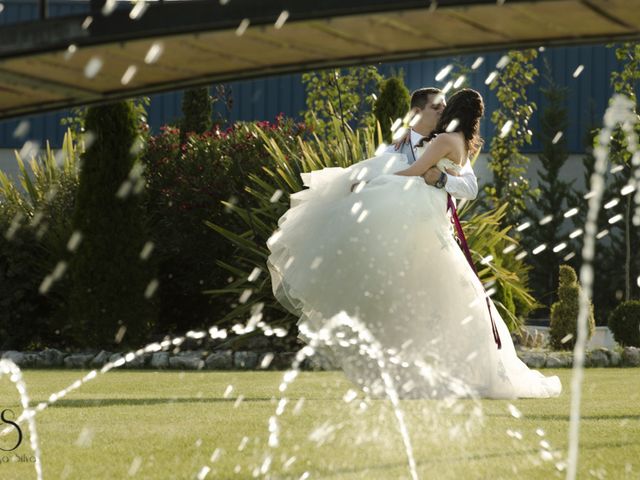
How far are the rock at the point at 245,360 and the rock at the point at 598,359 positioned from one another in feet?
13.4

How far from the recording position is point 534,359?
13.3 m

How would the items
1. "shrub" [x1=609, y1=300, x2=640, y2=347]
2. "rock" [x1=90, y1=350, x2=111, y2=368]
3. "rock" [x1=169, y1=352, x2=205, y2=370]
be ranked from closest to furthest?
"rock" [x1=169, y1=352, x2=205, y2=370] → "rock" [x1=90, y1=350, x2=111, y2=368] → "shrub" [x1=609, y1=300, x2=640, y2=347]

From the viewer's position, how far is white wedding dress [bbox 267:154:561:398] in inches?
Result: 294

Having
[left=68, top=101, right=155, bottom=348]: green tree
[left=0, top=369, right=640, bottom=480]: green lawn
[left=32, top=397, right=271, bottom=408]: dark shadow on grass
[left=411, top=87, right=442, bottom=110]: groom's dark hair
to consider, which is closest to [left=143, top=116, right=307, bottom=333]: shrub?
[left=68, top=101, right=155, bottom=348]: green tree

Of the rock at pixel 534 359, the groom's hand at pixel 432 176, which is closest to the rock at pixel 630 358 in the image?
the rock at pixel 534 359

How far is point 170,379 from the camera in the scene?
35.4 ft

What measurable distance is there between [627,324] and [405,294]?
8.98m

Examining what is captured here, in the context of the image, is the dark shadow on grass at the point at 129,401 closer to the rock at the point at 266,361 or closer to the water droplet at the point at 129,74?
the rock at the point at 266,361

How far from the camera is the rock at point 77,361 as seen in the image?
13.1m

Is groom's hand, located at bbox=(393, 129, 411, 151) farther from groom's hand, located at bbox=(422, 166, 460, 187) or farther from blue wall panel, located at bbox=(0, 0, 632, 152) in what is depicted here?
blue wall panel, located at bbox=(0, 0, 632, 152)

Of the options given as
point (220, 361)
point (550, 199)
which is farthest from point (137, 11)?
point (550, 199)

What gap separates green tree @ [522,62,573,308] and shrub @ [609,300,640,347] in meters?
8.59

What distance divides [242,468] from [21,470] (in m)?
1.02

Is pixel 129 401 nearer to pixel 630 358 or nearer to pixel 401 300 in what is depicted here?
pixel 401 300
